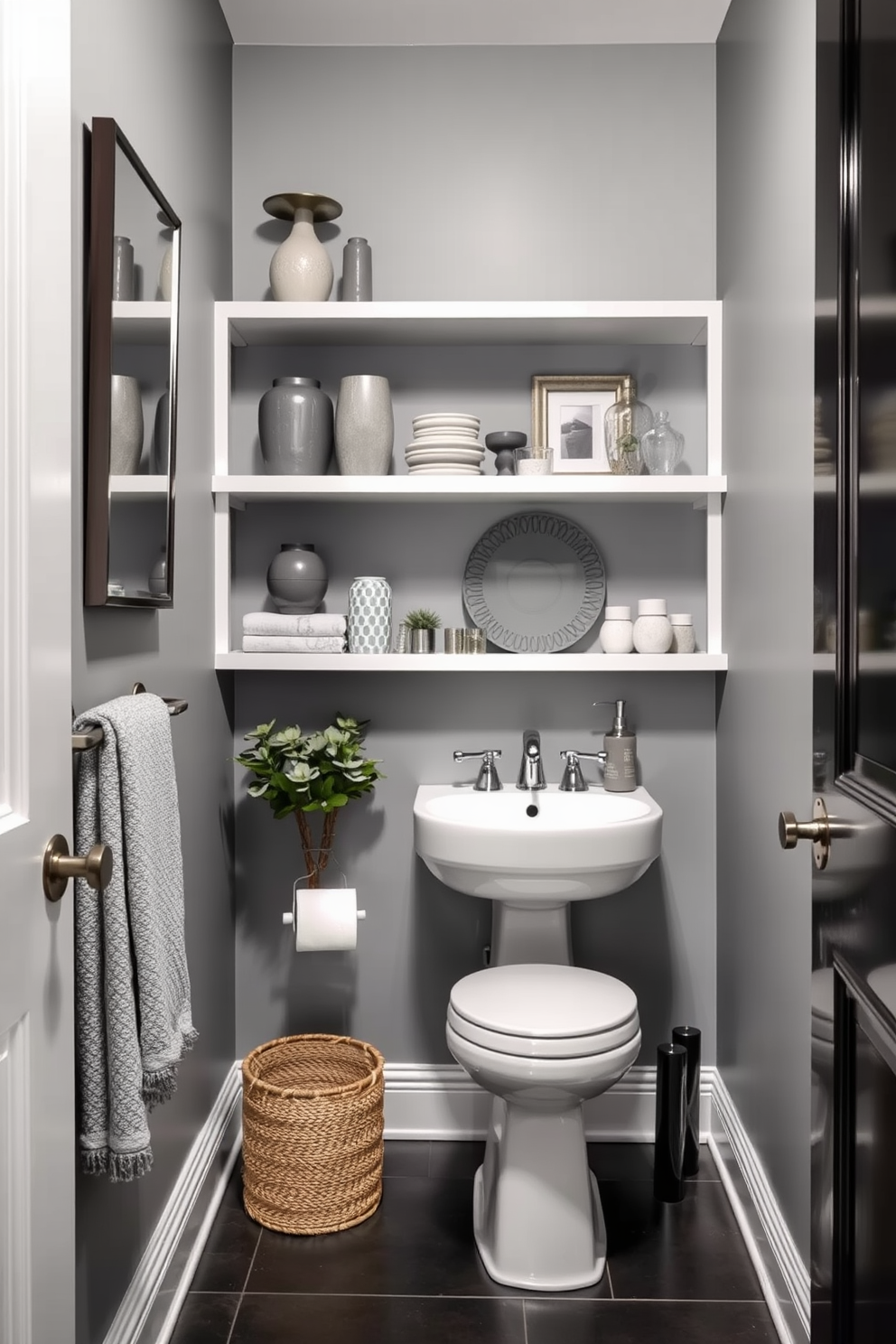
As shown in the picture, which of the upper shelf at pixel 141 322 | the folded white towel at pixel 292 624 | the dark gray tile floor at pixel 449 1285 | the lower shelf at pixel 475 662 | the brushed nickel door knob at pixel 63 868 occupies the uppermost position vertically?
the upper shelf at pixel 141 322

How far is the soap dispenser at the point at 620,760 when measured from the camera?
7.84ft

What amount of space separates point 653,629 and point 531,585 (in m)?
0.30

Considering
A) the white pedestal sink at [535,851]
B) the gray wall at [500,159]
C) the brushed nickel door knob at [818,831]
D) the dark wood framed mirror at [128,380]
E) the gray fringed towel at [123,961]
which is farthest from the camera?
the gray wall at [500,159]

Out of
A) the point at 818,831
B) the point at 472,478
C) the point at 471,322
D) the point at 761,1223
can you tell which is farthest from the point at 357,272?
the point at 761,1223

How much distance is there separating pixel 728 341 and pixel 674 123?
56 centimetres

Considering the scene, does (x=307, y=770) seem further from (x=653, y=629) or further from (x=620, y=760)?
(x=653, y=629)

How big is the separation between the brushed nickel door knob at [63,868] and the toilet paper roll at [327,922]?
1252mm

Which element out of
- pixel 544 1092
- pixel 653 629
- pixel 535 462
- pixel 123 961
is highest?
pixel 535 462

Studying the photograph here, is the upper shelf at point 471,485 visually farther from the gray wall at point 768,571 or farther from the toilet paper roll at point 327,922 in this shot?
the toilet paper roll at point 327,922

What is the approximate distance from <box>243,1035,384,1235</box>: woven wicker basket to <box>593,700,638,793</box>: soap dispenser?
0.80 metres

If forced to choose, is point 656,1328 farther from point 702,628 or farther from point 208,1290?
point 702,628

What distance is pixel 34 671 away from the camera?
96 cm

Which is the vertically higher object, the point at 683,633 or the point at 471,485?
the point at 471,485

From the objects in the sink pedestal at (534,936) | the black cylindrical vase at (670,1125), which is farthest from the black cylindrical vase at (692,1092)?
the sink pedestal at (534,936)
